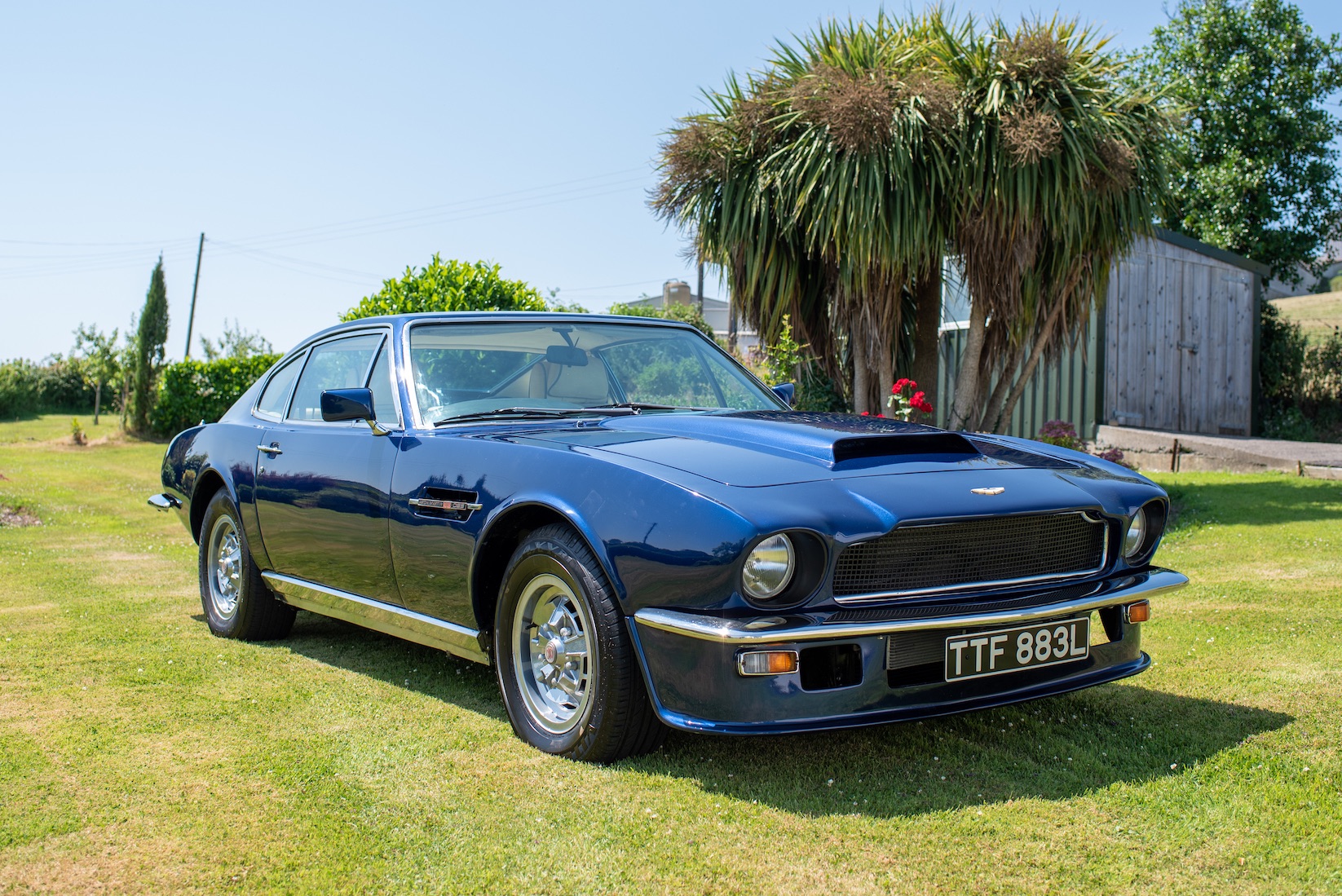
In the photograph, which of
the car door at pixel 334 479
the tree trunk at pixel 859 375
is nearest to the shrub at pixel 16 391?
the tree trunk at pixel 859 375

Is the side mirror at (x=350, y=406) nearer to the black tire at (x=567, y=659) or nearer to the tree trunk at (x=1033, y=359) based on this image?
the black tire at (x=567, y=659)

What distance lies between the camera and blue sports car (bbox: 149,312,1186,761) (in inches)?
108

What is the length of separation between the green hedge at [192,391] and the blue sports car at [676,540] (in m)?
23.3

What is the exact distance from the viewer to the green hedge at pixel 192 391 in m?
26.2

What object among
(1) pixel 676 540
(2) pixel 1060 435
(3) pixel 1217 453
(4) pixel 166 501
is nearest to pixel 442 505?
(1) pixel 676 540

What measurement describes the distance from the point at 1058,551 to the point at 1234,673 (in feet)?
4.53

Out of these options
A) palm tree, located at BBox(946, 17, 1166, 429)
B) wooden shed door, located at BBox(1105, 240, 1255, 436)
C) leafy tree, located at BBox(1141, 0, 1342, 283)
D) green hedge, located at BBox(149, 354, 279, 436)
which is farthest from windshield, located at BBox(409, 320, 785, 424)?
green hedge, located at BBox(149, 354, 279, 436)

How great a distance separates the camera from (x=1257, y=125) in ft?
62.0

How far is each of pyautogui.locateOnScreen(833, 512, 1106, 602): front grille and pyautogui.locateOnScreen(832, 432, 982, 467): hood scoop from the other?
300 mm

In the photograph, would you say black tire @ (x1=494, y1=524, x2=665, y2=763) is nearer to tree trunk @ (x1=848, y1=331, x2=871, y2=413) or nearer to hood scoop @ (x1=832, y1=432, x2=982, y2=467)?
hood scoop @ (x1=832, y1=432, x2=982, y2=467)

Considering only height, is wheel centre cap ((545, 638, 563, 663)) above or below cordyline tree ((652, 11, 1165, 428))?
below

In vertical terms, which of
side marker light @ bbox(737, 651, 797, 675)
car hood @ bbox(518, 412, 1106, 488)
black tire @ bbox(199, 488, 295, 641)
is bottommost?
black tire @ bbox(199, 488, 295, 641)

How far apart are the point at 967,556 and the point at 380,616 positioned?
205 cm

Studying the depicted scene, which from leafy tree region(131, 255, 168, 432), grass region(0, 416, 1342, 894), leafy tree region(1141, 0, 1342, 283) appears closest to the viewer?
grass region(0, 416, 1342, 894)
